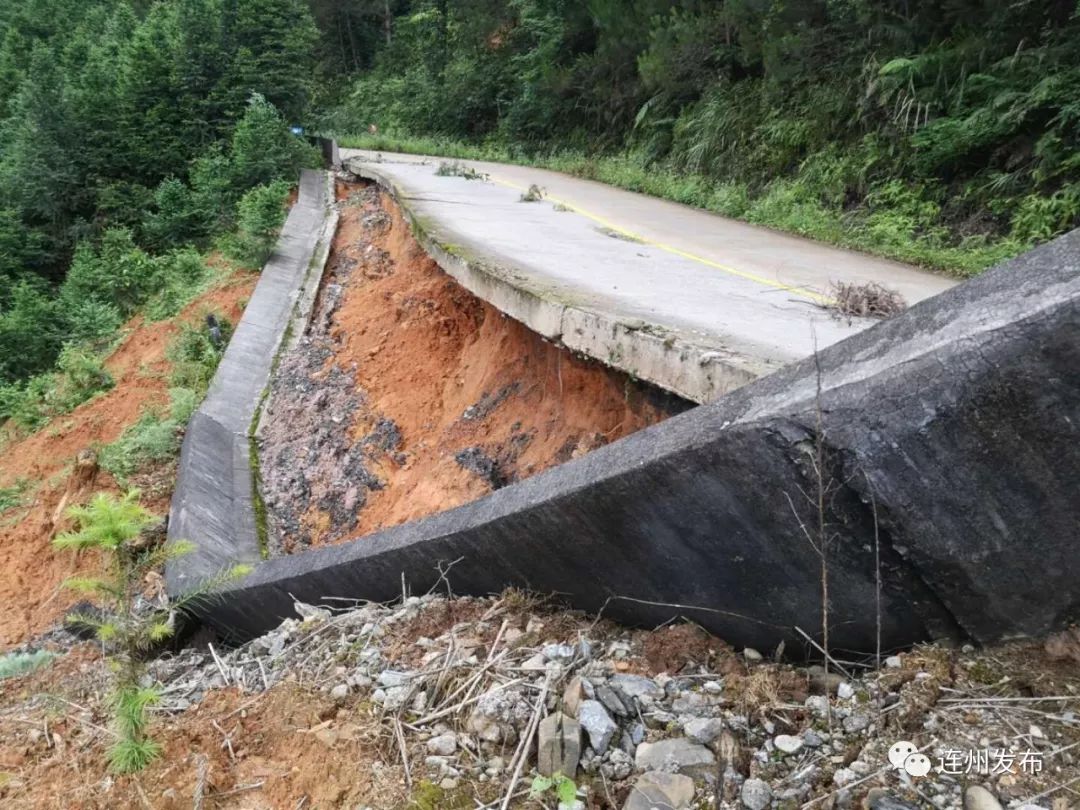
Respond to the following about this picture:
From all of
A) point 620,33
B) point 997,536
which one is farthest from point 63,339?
point 620,33

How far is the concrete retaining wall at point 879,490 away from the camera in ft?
7.57

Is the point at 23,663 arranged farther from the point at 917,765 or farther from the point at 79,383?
the point at 79,383

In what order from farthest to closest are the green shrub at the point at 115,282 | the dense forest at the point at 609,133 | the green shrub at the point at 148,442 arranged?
1. the green shrub at the point at 115,282
2. the dense forest at the point at 609,133
3. the green shrub at the point at 148,442

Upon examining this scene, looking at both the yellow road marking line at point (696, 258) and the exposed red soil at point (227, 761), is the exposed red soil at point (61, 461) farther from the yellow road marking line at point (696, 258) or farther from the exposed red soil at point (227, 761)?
the yellow road marking line at point (696, 258)

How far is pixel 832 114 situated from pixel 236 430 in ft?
33.3

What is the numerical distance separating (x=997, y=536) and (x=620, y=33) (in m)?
22.4

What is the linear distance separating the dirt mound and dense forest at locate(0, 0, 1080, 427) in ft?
Answer: 11.0

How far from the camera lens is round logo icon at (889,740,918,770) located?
232 centimetres

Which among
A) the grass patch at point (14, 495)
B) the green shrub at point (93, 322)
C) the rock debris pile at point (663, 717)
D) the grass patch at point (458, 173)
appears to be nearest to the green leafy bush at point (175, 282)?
the green shrub at point (93, 322)

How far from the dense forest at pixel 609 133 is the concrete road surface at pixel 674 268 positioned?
119cm

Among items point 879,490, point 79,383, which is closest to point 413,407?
point 79,383

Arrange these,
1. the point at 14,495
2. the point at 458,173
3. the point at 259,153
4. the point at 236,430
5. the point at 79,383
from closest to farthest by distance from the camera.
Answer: the point at 236,430
the point at 14,495
the point at 79,383
the point at 259,153
the point at 458,173

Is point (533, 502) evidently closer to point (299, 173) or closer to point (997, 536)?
point (997, 536)

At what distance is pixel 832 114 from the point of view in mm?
13188
